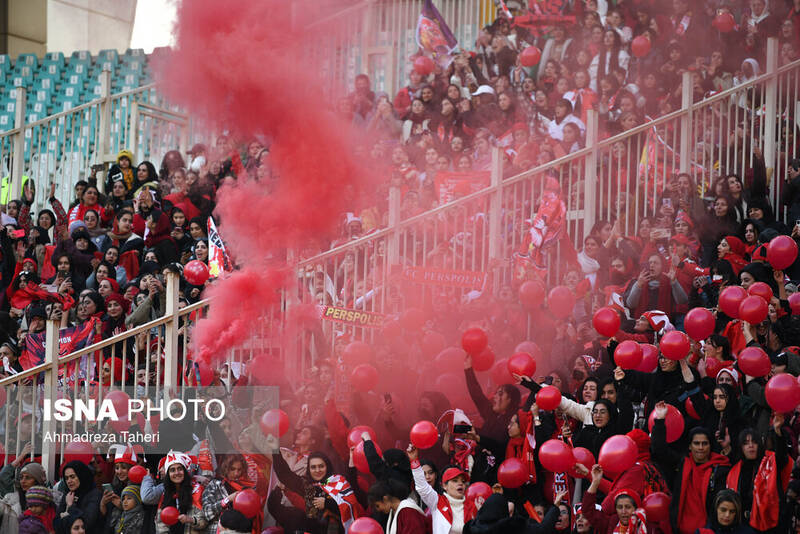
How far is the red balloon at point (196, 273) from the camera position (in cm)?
995

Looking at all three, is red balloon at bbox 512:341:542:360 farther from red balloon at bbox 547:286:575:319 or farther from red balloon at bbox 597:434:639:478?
red balloon at bbox 597:434:639:478

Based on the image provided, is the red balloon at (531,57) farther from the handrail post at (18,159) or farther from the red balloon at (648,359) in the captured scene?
the handrail post at (18,159)

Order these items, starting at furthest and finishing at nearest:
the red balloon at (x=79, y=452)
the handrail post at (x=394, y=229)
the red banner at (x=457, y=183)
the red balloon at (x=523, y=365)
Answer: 1. the red banner at (x=457, y=183)
2. the handrail post at (x=394, y=229)
3. the red balloon at (x=79, y=452)
4. the red balloon at (x=523, y=365)

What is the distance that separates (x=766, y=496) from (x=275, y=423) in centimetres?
331

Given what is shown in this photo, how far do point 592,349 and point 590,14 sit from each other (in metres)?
5.35

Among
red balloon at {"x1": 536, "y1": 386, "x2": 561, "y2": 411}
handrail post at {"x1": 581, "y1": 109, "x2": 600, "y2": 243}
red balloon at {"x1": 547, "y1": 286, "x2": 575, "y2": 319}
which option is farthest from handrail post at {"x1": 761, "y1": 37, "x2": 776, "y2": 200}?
red balloon at {"x1": 536, "y1": 386, "x2": 561, "y2": 411}

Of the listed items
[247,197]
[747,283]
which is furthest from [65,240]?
[747,283]

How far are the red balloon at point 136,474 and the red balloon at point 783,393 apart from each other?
14.2ft

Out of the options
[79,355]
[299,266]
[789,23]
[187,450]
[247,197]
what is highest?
[789,23]

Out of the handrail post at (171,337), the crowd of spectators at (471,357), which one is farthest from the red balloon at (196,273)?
the handrail post at (171,337)

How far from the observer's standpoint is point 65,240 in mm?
12242

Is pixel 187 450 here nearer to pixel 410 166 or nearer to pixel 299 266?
pixel 299 266

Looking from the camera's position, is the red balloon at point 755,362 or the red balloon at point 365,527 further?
the red balloon at point 755,362

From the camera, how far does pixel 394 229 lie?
31.1 feet
